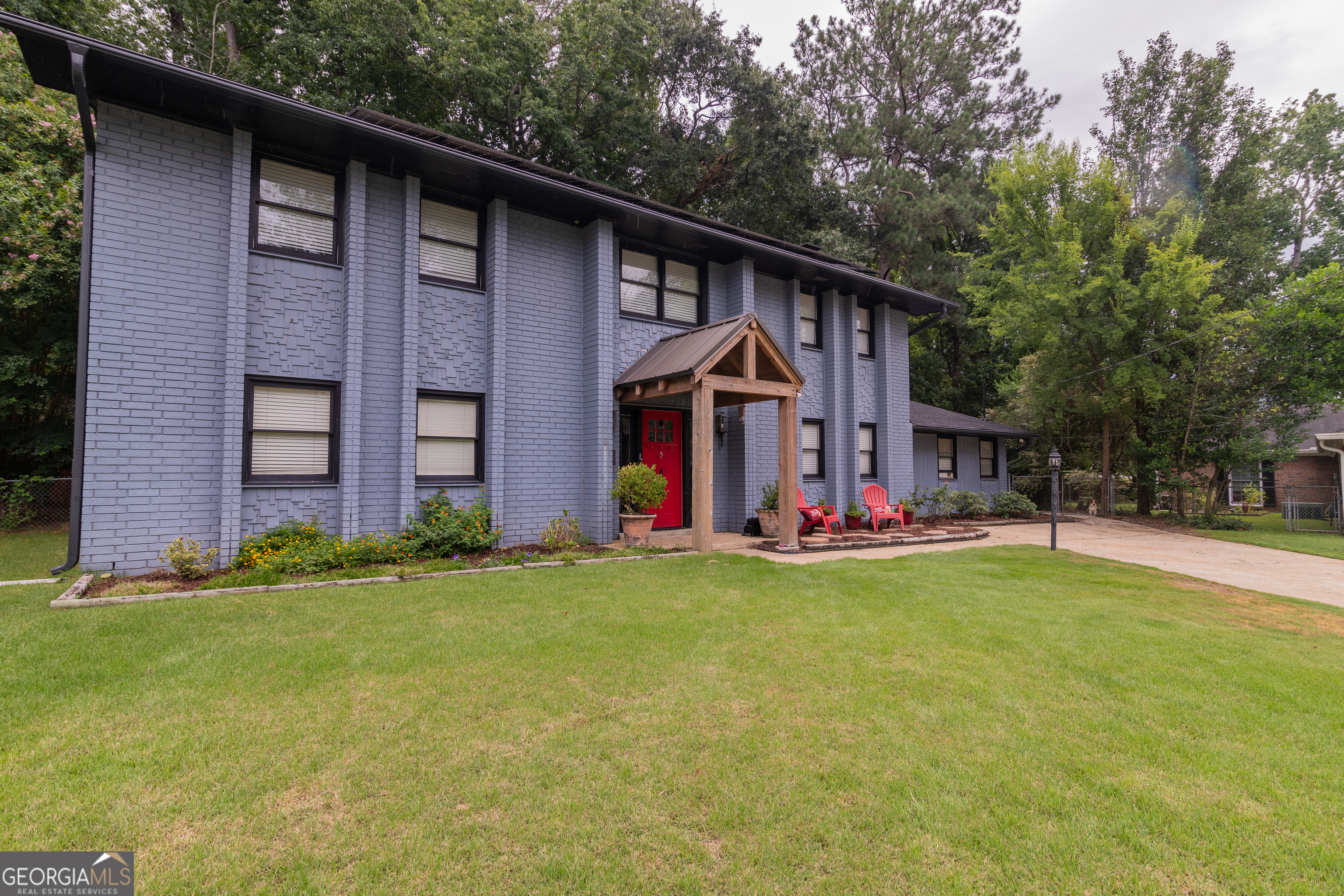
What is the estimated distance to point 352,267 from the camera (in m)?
8.14

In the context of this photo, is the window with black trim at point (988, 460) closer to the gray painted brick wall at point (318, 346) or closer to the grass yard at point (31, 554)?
the gray painted brick wall at point (318, 346)

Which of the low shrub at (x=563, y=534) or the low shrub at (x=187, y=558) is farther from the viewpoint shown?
the low shrub at (x=563, y=534)

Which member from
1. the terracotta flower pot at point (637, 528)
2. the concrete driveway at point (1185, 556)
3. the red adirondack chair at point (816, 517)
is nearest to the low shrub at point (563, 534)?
the terracotta flower pot at point (637, 528)

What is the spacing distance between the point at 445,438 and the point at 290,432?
81.3 inches

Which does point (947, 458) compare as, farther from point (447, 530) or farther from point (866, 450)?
point (447, 530)

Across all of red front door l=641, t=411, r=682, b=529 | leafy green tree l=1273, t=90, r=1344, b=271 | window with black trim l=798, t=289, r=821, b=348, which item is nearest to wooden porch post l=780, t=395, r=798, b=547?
red front door l=641, t=411, r=682, b=529

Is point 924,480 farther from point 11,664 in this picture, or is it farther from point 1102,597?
point 11,664

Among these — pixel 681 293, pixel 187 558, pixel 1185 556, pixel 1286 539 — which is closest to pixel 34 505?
pixel 187 558

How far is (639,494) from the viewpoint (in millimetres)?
9500

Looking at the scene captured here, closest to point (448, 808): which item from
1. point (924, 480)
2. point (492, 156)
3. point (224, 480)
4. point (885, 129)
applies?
point (224, 480)

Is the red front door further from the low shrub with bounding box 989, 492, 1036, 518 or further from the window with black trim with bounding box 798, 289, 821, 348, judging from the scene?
the low shrub with bounding box 989, 492, 1036, 518

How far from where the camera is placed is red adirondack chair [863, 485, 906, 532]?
12812mm

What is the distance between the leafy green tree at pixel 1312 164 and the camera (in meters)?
22.1

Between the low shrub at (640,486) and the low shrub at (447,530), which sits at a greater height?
the low shrub at (640,486)
